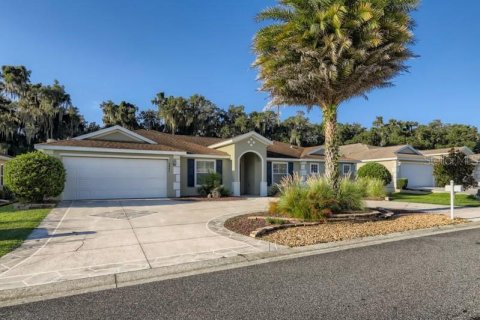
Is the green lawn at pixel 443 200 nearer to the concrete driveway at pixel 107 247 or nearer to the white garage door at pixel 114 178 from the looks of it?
the concrete driveway at pixel 107 247

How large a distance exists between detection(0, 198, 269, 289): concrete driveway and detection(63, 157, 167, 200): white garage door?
632cm

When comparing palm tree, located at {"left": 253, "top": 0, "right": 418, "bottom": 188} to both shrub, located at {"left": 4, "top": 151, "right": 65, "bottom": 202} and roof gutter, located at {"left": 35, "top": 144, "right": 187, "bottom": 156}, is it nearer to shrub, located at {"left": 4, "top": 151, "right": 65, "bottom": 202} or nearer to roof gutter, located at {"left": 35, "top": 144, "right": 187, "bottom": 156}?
roof gutter, located at {"left": 35, "top": 144, "right": 187, "bottom": 156}

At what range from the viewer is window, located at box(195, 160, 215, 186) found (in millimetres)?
20219

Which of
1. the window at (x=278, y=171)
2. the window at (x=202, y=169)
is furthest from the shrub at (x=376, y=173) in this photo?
the window at (x=202, y=169)

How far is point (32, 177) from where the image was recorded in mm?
13070

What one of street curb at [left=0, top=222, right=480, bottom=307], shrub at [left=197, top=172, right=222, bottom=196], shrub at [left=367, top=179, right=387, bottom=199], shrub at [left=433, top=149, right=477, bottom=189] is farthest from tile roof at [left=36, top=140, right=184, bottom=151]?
shrub at [left=433, top=149, right=477, bottom=189]

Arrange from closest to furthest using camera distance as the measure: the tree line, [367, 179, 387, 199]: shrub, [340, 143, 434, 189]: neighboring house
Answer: [367, 179, 387, 199]: shrub
[340, 143, 434, 189]: neighboring house
the tree line

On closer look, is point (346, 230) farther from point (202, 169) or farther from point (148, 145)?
point (148, 145)

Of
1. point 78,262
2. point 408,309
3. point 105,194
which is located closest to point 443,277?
point 408,309

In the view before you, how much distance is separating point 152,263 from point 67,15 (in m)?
13.2

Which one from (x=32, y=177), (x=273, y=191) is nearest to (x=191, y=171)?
(x=273, y=191)

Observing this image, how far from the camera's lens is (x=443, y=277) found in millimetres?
4906

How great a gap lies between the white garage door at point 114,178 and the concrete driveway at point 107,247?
6317 mm

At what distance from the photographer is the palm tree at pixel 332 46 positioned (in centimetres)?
1005
